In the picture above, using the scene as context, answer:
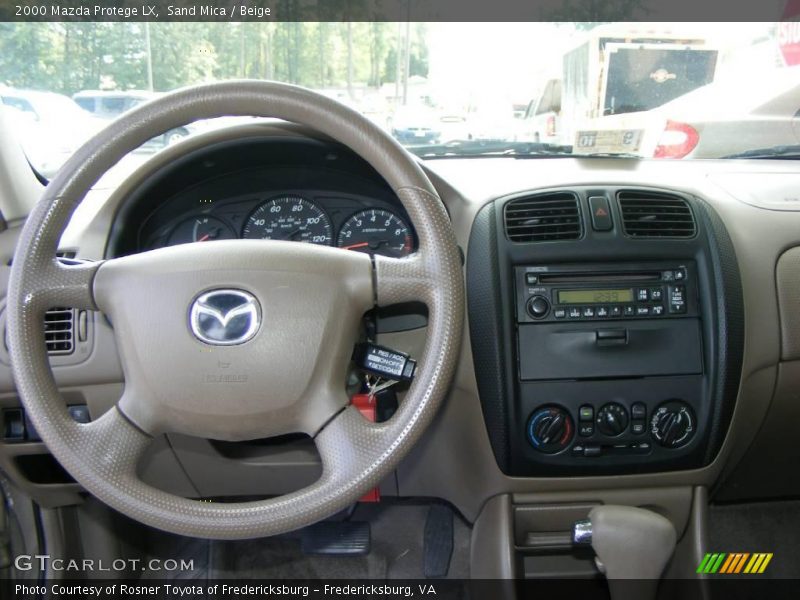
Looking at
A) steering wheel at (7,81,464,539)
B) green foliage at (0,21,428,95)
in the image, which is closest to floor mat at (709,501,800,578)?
steering wheel at (7,81,464,539)

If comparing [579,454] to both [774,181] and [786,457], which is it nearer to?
[786,457]

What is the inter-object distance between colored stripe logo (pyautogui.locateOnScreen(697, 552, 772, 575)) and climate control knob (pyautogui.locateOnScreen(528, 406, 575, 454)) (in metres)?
0.60

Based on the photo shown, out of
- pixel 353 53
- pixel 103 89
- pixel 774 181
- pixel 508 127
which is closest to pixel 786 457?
pixel 774 181

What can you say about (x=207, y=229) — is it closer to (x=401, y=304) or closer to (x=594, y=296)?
(x=401, y=304)

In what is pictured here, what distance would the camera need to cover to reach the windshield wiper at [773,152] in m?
2.02

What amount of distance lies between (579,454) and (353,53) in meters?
1.13

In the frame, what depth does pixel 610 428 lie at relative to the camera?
1598mm

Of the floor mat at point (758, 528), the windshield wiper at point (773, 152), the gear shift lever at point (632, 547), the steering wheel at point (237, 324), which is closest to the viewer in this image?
the steering wheel at point (237, 324)

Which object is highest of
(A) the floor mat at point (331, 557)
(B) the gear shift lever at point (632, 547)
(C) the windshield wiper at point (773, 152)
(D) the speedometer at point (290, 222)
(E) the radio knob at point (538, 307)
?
(C) the windshield wiper at point (773, 152)

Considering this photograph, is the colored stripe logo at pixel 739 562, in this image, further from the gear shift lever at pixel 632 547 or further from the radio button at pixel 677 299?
the radio button at pixel 677 299

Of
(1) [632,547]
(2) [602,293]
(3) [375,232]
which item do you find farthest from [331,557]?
(2) [602,293]

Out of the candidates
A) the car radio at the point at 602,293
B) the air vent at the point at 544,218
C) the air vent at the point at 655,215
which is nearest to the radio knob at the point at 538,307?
the car radio at the point at 602,293

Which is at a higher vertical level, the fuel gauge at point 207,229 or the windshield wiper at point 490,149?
the windshield wiper at point 490,149

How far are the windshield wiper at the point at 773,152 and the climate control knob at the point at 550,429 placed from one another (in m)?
1.00
